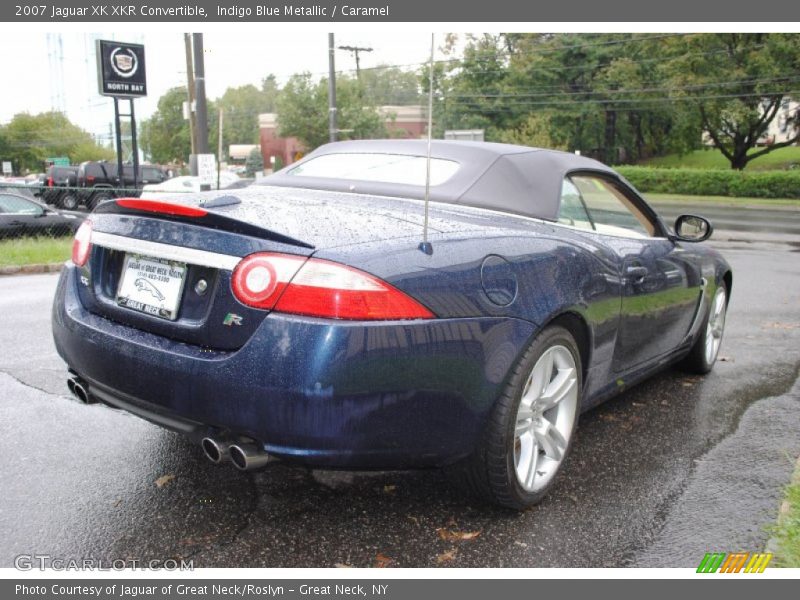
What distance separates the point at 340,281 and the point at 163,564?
3.85ft

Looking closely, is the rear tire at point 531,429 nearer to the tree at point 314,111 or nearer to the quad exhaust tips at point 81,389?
the quad exhaust tips at point 81,389

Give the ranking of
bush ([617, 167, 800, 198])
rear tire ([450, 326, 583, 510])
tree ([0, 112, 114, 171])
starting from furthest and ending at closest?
tree ([0, 112, 114, 171]), bush ([617, 167, 800, 198]), rear tire ([450, 326, 583, 510])

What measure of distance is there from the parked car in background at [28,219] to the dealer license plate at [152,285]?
1245 centimetres

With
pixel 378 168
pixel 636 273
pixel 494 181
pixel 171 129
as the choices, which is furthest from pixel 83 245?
pixel 171 129

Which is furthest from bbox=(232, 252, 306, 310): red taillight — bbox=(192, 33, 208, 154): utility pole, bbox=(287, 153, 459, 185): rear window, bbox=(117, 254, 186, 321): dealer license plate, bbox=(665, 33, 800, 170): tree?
bbox=(665, 33, 800, 170): tree

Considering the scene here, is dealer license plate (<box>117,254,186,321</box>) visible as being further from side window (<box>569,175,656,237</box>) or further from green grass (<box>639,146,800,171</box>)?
green grass (<box>639,146,800,171</box>)

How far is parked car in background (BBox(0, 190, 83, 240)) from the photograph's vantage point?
547 inches

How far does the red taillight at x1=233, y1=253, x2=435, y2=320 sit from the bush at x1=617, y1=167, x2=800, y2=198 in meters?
36.0

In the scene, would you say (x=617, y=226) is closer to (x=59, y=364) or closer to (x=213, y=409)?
(x=213, y=409)

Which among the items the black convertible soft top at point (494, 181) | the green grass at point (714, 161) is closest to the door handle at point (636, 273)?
the black convertible soft top at point (494, 181)

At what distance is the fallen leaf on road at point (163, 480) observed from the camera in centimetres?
320

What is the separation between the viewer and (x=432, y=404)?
2566mm

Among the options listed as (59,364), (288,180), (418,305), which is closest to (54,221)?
(59,364)

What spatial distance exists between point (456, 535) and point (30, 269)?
969 centimetres
